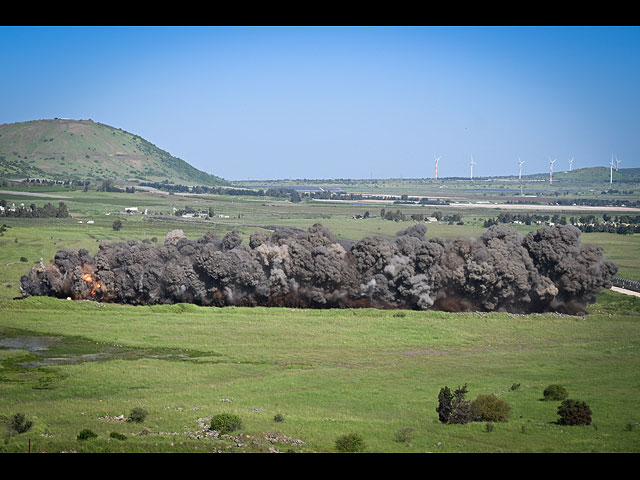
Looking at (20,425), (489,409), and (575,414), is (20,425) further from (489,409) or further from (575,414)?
(575,414)

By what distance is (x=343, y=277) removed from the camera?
64.2 meters

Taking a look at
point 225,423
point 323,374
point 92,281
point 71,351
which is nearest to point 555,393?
point 323,374

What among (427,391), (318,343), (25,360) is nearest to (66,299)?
(25,360)

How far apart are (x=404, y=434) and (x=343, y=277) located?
119 feet

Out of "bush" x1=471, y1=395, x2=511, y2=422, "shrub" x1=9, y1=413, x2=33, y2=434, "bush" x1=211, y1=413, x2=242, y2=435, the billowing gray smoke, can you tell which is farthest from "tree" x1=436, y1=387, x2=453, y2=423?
the billowing gray smoke

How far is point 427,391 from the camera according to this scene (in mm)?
37219

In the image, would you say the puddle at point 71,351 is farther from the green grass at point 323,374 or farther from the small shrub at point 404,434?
the small shrub at point 404,434

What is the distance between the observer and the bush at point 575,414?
100 ft

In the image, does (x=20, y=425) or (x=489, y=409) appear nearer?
(x=20, y=425)

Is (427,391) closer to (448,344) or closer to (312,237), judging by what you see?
(448,344)

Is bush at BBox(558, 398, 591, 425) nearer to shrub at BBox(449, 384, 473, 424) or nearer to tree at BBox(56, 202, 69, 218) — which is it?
shrub at BBox(449, 384, 473, 424)

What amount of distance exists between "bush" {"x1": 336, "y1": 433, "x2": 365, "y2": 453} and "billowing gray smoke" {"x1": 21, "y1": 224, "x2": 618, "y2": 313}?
37671 mm

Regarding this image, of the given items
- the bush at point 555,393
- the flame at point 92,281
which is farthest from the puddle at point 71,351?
the bush at point 555,393

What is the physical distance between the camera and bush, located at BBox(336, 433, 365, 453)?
2514 cm
